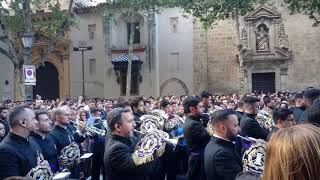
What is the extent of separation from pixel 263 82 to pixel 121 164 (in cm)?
2520

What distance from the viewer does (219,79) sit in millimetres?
30578

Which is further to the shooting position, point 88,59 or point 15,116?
point 88,59

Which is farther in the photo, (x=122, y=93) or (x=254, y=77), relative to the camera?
(x=122, y=93)

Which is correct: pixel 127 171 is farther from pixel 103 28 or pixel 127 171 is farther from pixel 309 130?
pixel 103 28

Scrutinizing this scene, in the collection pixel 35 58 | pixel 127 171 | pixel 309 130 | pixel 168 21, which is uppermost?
pixel 168 21

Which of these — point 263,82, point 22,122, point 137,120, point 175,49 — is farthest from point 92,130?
point 175,49

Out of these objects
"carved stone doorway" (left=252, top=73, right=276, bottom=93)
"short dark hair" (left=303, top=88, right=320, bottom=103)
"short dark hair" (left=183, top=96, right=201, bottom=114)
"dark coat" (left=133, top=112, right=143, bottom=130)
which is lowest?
"dark coat" (left=133, top=112, right=143, bottom=130)

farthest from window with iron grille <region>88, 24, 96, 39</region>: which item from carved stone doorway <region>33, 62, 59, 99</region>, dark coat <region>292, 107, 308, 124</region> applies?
dark coat <region>292, 107, 308, 124</region>

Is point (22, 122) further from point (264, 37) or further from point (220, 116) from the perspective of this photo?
point (264, 37)

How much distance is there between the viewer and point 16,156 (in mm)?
5164

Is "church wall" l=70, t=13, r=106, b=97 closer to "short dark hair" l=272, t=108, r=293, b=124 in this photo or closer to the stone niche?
the stone niche

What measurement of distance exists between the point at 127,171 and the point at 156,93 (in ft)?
86.0

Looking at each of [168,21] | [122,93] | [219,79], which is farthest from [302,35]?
[122,93]

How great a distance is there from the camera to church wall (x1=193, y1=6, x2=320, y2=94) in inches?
1115
